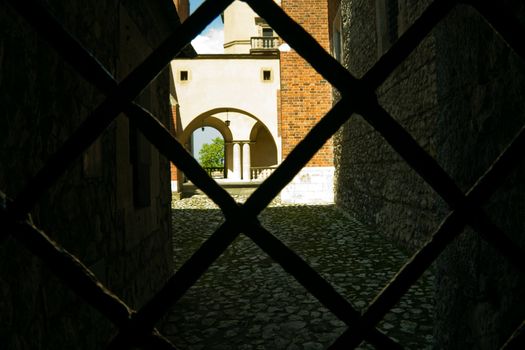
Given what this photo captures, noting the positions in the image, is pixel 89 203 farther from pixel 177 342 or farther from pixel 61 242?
pixel 177 342

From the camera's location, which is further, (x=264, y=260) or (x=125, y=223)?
(x=264, y=260)

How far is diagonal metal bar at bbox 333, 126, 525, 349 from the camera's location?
694mm

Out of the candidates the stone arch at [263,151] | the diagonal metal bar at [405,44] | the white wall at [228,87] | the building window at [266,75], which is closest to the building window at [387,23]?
the diagonal metal bar at [405,44]

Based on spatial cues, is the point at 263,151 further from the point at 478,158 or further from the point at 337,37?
the point at 478,158

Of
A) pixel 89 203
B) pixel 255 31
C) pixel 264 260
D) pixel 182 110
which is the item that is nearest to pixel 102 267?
pixel 89 203

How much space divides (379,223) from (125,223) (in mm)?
5207

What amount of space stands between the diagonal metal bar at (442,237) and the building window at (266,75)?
14.7 m

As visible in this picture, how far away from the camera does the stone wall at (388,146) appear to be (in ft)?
15.2

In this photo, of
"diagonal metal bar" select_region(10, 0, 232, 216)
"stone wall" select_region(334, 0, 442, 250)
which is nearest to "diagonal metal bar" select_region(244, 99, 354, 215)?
"diagonal metal bar" select_region(10, 0, 232, 216)

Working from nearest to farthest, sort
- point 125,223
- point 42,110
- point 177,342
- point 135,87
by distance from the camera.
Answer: point 135,87 → point 42,110 → point 125,223 → point 177,342

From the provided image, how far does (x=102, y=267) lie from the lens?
2.05 meters

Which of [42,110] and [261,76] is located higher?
[261,76]

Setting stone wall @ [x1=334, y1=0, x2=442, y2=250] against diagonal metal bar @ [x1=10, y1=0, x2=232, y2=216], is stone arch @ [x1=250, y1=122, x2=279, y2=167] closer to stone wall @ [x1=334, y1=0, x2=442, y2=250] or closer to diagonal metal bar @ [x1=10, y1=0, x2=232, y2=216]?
stone wall @ [x1=334, y1=0, x2=442, y2=250]

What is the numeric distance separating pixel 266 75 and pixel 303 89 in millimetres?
3708
